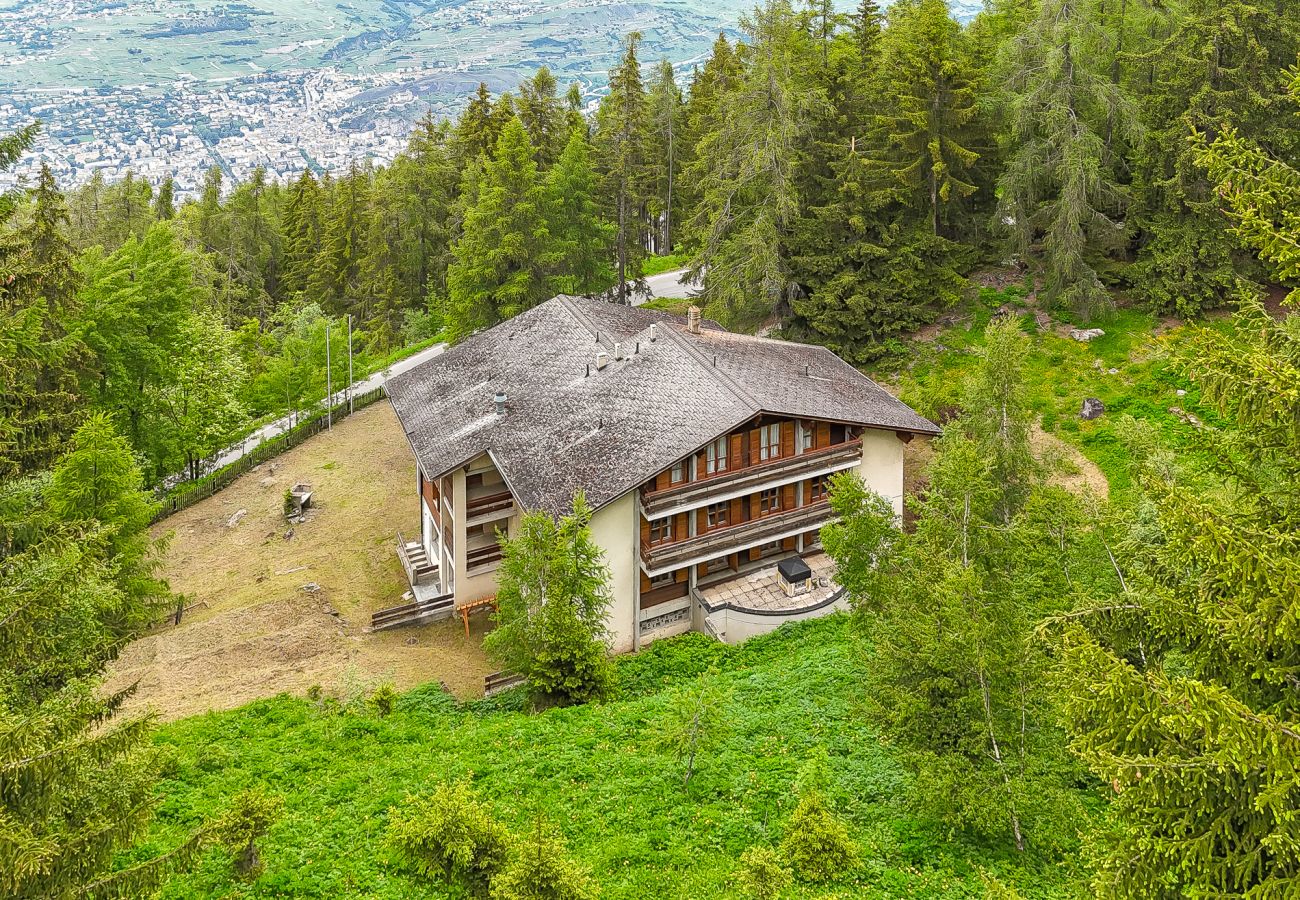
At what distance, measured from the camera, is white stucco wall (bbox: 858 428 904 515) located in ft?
110

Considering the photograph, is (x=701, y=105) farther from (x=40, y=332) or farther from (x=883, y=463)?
(x=40, y=332)

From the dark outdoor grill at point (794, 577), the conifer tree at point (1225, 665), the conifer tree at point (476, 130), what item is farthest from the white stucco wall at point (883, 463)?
the conifer tree at point (476, 130)

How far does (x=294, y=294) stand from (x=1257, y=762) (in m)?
80.6

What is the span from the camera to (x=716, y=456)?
3023 centimetres

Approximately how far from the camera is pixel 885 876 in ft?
53.7

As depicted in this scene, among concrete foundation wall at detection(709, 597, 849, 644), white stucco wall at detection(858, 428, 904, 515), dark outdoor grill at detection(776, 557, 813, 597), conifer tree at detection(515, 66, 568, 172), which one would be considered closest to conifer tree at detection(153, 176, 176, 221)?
conifer tree at detection(515, 66, 568, 172)

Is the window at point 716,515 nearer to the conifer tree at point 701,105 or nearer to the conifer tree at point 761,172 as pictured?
the conifer tree at point 761,172

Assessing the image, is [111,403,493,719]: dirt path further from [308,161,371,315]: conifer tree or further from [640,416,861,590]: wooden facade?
[308,161,371,315]: conifer tree

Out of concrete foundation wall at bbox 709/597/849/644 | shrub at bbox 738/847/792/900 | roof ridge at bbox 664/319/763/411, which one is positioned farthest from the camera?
roof ridge at bbox 664/319/763/411

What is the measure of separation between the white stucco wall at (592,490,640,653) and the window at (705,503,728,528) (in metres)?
2.76

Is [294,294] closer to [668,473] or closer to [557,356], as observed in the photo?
[557,356]

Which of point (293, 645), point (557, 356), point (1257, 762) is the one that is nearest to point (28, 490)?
point (293, 645)

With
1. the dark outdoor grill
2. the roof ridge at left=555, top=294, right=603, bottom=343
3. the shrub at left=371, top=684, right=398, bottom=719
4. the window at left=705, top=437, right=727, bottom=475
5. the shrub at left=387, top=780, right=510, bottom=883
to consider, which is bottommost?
the shrub at left=371, top=684, right=398, bottom=719

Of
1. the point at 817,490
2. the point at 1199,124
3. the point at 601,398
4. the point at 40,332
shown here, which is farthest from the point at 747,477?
the point at 1199,124
